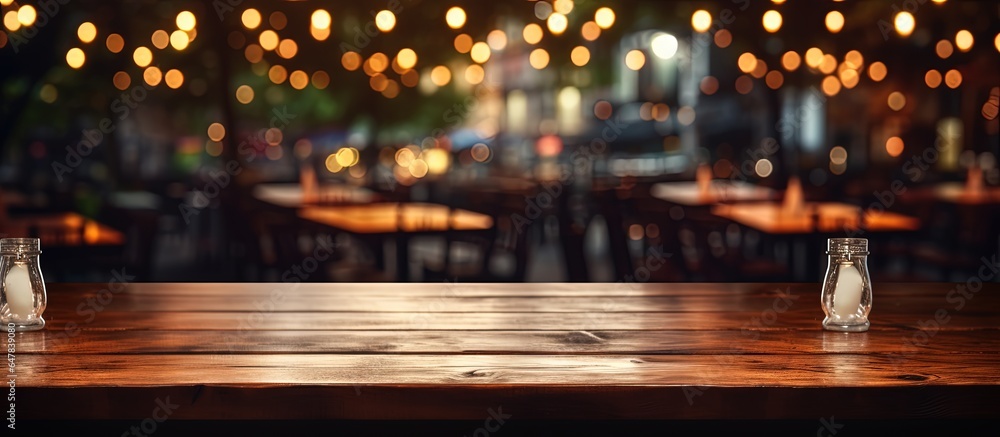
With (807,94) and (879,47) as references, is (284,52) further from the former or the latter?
(807,94)

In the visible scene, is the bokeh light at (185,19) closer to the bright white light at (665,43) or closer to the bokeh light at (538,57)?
the bokeh light at (538,57)

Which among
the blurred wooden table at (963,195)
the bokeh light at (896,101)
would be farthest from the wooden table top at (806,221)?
the bokeh light at (896,101)

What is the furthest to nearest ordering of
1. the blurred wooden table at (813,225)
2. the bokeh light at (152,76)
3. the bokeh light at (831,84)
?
the bokeh light at (831,84)
the bokeh light at (152,76)
the blurred wooden table at (813,225)

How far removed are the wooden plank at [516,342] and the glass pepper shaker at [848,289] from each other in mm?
48

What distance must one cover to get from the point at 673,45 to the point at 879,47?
14.3m

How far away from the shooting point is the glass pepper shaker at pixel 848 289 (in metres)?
2.10

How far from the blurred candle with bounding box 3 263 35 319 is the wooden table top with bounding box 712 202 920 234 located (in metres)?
3.76

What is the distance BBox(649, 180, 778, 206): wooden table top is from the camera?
764 centimetres

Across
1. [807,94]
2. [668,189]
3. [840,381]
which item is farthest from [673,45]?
[840,381]

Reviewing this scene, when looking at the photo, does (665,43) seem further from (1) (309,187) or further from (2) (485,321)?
(2) (485,321)

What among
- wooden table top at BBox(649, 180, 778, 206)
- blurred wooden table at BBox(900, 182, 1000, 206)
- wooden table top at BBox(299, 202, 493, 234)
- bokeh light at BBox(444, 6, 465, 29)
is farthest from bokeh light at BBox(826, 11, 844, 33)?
wooden table top at BBox(299, 202, 493, 234)

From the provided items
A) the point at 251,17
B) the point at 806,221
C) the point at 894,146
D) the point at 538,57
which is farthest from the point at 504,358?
the point at 894,146

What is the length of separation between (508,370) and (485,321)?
478 mm

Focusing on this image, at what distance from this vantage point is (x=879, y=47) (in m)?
11.9
